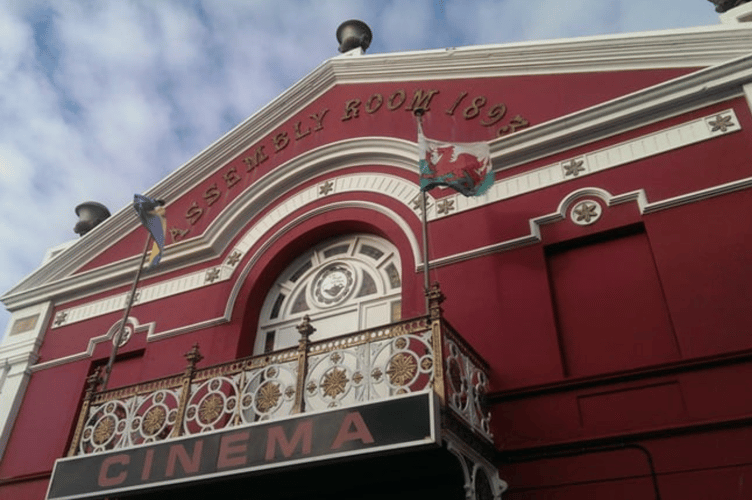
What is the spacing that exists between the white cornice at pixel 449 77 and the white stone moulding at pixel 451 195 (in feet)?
0.91

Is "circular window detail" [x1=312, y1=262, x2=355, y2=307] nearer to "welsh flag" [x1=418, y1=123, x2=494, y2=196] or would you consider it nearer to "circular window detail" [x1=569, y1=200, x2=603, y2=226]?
"welsh flag" [x1=418, y1=123, x2=494, y2=196]

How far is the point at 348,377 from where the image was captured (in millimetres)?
7148

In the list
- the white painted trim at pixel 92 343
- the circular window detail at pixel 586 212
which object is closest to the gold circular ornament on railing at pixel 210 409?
the white painted trim at pixel 92 343

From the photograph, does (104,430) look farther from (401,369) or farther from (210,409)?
(401,369)

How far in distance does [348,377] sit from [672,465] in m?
3.28

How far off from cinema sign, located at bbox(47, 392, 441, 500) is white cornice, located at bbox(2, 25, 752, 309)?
185 inches

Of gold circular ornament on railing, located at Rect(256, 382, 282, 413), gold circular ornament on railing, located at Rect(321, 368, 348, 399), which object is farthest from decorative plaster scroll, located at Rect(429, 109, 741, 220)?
gold circular ornament on railing, located at Rect(256, 382, 282, 413)

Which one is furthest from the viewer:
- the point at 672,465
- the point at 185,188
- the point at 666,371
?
the point at 185,188

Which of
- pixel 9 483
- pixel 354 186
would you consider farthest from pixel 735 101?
pixel 9 483

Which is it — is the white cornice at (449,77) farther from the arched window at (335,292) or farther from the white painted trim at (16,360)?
the arched window at (335,292)

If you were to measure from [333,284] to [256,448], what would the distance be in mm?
4063

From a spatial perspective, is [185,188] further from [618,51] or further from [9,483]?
[618,51]

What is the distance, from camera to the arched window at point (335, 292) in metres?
10.0

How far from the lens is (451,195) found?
10.0m
